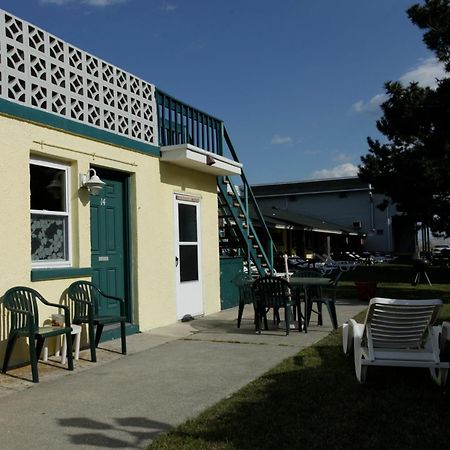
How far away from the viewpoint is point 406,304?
484 cm

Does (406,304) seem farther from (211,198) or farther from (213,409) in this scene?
(211,198)

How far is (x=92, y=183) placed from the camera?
271 inches

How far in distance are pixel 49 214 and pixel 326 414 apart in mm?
4269

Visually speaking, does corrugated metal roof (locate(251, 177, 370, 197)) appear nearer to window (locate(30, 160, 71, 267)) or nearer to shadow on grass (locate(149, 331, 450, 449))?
window (locate(30, 160, 71, 267))

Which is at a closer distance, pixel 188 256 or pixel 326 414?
pixel 326 414

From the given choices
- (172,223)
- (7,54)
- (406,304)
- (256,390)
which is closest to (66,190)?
(7,54)

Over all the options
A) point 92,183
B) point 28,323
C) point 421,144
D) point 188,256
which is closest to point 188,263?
point 188,256

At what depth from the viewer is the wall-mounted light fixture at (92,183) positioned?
6.88 m

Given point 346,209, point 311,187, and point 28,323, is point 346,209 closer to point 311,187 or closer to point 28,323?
point 311,187

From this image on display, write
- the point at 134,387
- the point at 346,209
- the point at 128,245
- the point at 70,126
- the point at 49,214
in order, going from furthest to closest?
the point at 346,209 → the point at 128,245 → the point at 70,126 → the point at 49,214 → the point at 134,387

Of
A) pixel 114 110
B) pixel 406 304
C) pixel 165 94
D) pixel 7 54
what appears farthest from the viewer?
pixel 165 94

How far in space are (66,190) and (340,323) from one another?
16.4ft

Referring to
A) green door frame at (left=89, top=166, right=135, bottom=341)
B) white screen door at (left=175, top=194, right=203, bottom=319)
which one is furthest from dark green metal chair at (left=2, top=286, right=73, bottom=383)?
white screen door at (left=175, top=194, right=203, bottom=319)

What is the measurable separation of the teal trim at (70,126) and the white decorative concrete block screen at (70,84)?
0.26 feet
